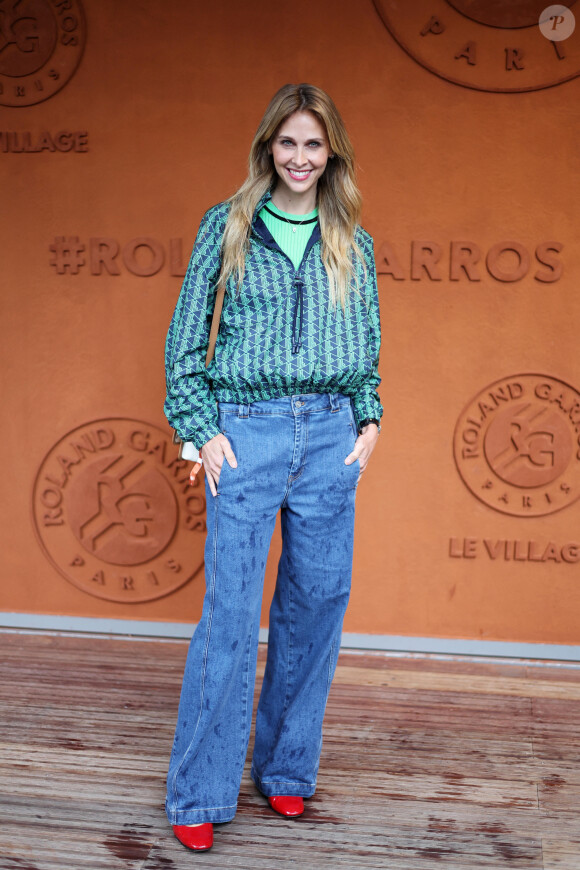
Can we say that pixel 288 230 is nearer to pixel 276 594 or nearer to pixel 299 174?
pixel 299 174

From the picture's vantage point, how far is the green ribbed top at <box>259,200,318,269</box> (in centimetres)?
201

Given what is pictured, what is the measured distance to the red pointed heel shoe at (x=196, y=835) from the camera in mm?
1985

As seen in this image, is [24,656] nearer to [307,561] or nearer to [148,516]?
[148,516]

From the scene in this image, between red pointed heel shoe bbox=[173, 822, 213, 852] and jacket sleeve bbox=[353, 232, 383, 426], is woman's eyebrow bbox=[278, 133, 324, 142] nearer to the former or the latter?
jacket sleeve bbox=[353, 232, 383, 426]

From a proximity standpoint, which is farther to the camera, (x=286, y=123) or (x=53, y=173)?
(x=53, y=173)

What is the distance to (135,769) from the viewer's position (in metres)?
2.31

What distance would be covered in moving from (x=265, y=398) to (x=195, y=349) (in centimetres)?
20

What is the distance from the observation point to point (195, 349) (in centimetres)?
196

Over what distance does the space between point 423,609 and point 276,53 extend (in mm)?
1971

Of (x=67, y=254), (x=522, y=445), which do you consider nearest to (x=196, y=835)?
(x=522, y=445)

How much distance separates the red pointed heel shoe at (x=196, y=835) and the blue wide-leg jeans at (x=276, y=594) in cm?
2

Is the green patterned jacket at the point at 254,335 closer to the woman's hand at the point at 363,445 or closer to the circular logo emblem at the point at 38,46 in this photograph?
the woman's hand at the point at 363,445

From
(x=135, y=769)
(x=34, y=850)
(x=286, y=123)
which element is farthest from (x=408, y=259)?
(x=34, y=850)

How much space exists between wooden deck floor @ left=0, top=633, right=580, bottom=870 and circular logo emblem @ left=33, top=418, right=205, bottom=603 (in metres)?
0.26
